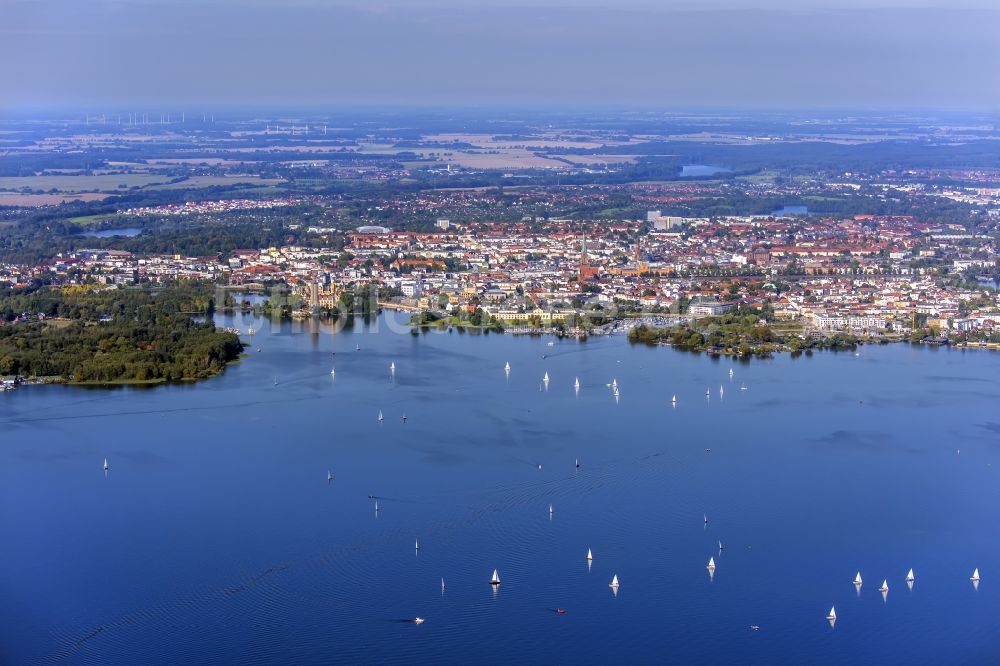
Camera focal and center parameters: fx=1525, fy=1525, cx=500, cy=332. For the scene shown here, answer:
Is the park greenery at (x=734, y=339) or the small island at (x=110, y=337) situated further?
the park greenery at (x=734, y=339)

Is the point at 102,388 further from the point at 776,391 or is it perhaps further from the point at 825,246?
the point at 825,246

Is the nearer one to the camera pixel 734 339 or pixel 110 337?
pixel 110 337

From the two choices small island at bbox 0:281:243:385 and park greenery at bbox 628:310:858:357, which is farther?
park greenery at bbox 628:310:858:357

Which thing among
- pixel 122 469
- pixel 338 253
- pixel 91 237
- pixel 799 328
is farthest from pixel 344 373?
pixel 91 237

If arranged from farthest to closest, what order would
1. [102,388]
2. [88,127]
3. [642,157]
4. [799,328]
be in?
[88,127] < [642,157] < [799,328] < [102,388]

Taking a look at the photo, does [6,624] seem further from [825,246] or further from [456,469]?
[825,246]

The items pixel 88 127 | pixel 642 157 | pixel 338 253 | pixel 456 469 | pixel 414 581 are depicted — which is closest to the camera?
pixel 414 581

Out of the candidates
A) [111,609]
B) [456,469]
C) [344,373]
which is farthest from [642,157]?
[111,609]

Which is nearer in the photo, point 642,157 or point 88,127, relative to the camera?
point 642,157
